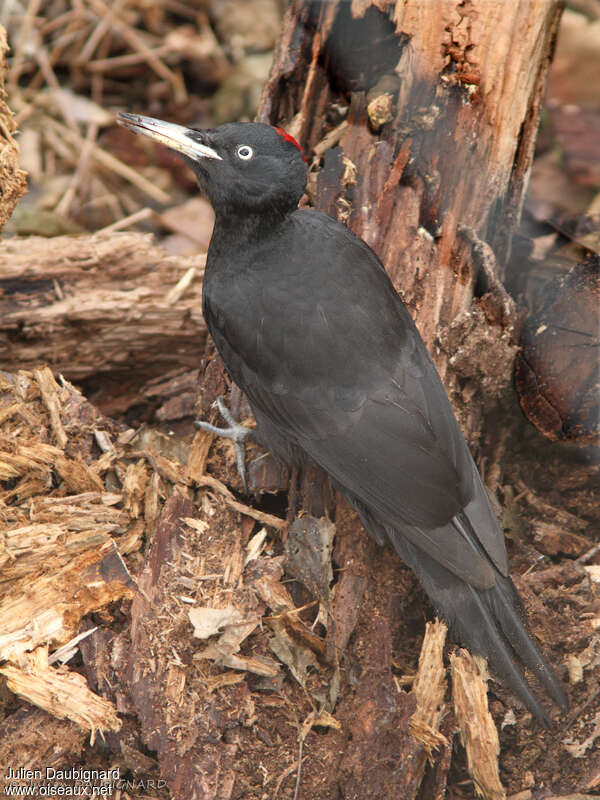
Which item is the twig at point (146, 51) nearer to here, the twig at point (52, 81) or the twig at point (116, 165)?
the twig at point (52, 81)

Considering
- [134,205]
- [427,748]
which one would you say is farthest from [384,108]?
[427,748]

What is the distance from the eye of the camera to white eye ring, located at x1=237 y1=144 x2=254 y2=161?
2682mm

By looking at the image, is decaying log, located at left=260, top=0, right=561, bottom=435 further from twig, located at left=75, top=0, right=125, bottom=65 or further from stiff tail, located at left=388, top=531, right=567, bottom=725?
twig, located at left=75, top=0, right=125, bottom=65

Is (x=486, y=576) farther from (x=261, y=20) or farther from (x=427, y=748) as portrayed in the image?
(x=261, y=20)

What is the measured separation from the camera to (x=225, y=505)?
2.68 m

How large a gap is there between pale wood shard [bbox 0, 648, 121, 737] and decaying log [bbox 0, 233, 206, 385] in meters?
1.33

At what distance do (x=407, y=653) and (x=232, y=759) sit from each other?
0.65 metres

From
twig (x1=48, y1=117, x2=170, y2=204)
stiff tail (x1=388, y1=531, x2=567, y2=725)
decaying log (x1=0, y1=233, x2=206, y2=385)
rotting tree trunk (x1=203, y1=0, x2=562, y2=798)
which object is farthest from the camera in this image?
twig (x1=48, y1=117, x2=170, y2=204)

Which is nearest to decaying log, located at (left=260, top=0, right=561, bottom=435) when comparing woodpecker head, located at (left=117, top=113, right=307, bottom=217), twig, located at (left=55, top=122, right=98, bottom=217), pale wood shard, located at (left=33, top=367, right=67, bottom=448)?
woodpecker head, located at (left=117, top=113, right=307, bottom=217)

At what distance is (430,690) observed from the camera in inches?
93.3

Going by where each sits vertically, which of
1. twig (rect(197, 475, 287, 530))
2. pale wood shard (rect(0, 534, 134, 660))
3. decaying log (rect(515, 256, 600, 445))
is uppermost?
decaying log (rect(515, 256, 600, 445))

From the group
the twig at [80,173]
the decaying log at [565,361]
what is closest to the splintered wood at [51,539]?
the decaying log at [565,361]

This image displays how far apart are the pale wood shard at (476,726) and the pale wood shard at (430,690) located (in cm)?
4

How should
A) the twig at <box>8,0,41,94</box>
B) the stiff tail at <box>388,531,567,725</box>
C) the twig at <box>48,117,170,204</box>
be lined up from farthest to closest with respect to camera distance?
the twig at <box>8,0,41,94</box>
the twig at <box>48,117,170,204</box>
the stiff tail at <box>388,531,567,725</box>
